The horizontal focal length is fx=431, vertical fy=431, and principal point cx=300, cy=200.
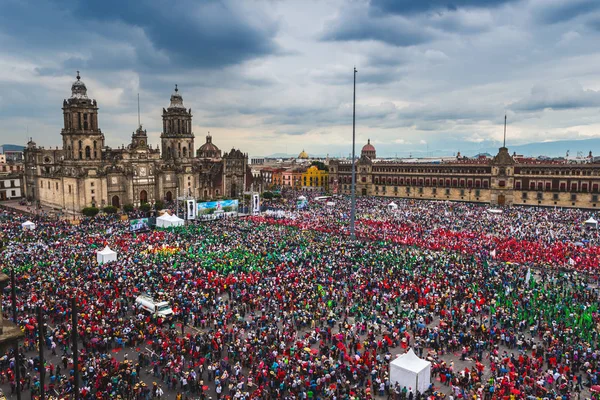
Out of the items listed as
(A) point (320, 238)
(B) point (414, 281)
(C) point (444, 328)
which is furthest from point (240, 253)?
(C) point (444, 328)

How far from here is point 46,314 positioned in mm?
22703

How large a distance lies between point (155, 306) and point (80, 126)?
5322 centimetres

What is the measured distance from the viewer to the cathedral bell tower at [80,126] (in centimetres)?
6538

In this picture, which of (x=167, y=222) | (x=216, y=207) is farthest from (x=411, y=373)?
(x=216, y=207)

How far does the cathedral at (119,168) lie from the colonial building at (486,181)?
26013 mm

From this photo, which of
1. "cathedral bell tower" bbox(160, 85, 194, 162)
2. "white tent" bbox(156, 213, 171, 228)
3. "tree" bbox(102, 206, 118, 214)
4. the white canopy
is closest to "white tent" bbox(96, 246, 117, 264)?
the white canopy

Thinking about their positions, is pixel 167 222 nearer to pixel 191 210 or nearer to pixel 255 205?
pixel 191 210

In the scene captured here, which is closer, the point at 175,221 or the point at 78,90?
Answer: the point at 175,221

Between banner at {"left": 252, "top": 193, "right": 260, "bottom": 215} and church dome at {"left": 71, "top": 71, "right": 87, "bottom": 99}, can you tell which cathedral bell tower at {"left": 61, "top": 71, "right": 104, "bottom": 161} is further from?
banner at {"left": 252, "top": 193, "right": 260, "bottom": 215}

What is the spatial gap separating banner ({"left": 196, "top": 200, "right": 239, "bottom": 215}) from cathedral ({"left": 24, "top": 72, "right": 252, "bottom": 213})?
15186 mm

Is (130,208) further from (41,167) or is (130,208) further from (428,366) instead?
(428,366)

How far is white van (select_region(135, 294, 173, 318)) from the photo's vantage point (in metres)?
22.7

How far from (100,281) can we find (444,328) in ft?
67.0

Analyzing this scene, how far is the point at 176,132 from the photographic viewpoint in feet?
265
